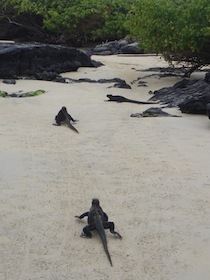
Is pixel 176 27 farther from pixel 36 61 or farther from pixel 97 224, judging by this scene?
pixel 97 224

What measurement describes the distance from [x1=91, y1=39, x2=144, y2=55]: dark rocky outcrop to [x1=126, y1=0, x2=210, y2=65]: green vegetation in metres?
7.12

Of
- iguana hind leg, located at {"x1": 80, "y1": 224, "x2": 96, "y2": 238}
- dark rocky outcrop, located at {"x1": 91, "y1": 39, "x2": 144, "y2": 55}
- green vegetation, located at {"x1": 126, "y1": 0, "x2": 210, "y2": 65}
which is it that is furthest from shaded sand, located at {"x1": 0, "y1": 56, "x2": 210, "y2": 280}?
dark rocky outcrop, located at {"x1": 91, "y1": 39, "x2": 144, "y2": 55}

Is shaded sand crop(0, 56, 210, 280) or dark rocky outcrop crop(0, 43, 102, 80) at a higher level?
shaded sand crop(0, 56, 210, 280)

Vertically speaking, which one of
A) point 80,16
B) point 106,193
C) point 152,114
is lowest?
A: point 80,16

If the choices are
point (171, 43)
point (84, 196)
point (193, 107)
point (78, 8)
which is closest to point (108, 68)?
A: point (171, 43)

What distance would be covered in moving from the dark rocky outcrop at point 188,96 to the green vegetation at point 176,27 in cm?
119

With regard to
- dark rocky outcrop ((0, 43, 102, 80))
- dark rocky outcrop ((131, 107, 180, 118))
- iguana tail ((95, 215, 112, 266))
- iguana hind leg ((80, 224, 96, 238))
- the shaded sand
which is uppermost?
iguana tail ((95, 215, 112, 266))

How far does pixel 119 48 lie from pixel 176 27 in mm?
9517

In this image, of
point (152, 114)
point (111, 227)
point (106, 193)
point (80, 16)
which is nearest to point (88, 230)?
point (111, 227)

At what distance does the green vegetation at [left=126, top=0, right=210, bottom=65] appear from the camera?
12516mm

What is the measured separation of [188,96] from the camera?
1019cm

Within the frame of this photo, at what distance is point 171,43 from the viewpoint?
42.1 feet

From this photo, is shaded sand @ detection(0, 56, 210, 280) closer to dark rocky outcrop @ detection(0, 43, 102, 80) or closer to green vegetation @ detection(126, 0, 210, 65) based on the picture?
green vegetation @ detection(126, 0, 210, 65)

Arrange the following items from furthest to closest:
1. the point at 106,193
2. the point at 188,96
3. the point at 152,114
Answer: the point at 188,96 < the point at 152,114 < the point at 106,193
